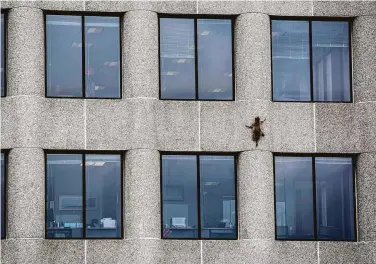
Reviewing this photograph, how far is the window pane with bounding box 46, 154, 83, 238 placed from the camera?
3975 centimetres

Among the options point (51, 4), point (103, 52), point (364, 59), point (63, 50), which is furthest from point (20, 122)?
point (364, 59)

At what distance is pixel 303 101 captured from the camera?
4106 centimetres

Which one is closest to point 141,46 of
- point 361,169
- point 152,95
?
point 152,95

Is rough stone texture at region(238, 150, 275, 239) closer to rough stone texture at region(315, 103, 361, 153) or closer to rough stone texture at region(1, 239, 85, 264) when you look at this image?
rough stone texture at region(315, 103, 361, 153)

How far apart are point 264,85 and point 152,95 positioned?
361cm

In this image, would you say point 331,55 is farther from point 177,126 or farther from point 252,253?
point 252,253

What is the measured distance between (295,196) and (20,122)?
29.9 ft

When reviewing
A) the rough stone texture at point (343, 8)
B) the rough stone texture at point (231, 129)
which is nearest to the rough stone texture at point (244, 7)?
the rough stone texture at point (343, 8)

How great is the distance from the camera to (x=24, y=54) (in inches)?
1563

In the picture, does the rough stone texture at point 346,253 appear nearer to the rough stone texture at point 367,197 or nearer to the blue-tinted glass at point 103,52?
the rough stone texture at point 367,197

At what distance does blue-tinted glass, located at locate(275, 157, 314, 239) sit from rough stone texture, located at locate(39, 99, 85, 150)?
642 centimetres

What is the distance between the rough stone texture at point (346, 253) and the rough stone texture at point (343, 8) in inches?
293

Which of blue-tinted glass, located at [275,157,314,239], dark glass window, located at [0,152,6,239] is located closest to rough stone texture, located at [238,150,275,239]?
blue-tinted glass, located at [275,157,314,239]

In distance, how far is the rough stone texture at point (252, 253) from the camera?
1561 inches
